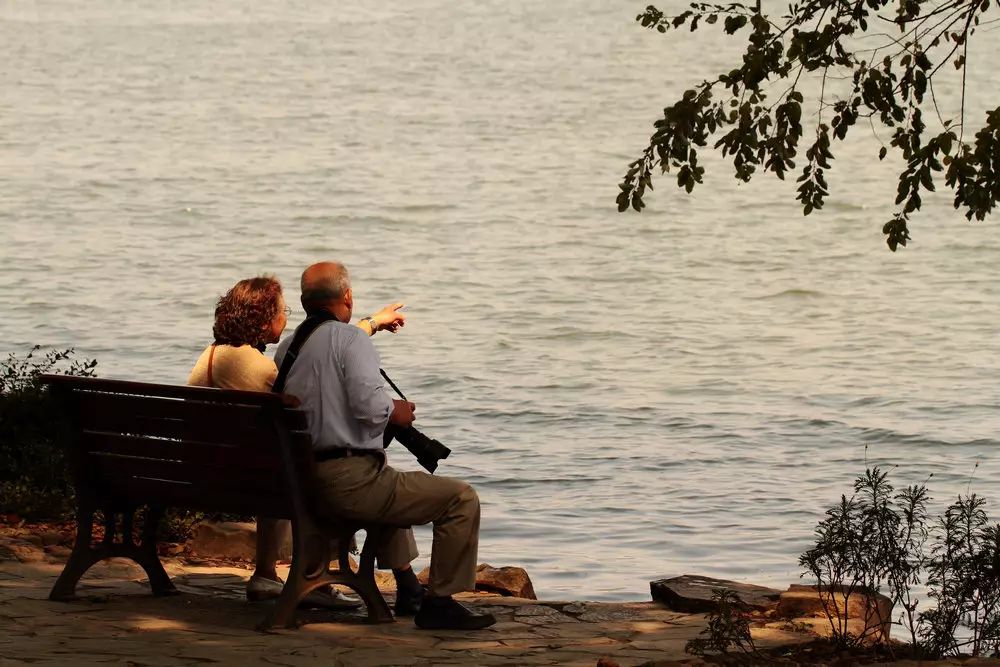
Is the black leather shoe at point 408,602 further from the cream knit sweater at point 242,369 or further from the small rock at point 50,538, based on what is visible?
the small rock at point 50,538

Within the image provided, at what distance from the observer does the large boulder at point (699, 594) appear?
8.26 m

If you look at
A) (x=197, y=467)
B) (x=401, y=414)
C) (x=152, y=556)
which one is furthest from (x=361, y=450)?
(x=152, y=556)

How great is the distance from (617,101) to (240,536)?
48147 mm

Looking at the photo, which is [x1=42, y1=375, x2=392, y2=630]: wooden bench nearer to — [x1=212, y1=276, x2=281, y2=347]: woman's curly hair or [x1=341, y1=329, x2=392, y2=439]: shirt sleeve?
[x1=341, y1=329, x2=392, y2=439]: shirt sleeve

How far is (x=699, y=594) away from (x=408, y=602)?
145 cm

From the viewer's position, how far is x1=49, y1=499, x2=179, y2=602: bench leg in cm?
781

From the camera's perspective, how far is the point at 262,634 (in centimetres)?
723

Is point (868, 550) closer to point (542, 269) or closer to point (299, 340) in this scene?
point (299, 340)

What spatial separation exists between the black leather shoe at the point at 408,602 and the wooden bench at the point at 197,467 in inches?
6.6

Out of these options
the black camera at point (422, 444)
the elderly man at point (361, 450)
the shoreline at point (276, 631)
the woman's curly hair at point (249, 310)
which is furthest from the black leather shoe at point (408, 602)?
the woman's curly hair at point (249, 310)

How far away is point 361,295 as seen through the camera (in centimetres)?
2789

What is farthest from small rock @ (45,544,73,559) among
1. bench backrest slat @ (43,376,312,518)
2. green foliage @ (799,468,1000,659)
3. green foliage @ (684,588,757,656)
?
green foliage @ (799,468,1000,659)

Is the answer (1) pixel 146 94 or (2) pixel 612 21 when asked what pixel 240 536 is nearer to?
(1) pixel 146 94

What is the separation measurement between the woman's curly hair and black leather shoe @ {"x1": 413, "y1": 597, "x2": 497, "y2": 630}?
1335 mm
